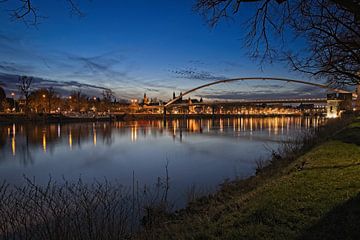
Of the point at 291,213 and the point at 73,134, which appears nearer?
the point at 291,213

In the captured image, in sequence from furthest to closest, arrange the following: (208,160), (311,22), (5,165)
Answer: (208,160)
(5,165)
(311,22)

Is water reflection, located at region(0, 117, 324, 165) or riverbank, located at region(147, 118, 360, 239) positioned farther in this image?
water reflection, located at region(0, 117, 324, 165)

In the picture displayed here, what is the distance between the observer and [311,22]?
26.6 feet

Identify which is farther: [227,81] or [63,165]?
[227,81]

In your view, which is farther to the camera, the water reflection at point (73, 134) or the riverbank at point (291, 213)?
the water reflection at point (73, 134)

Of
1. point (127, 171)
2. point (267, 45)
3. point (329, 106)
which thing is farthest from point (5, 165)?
point (329, 106)

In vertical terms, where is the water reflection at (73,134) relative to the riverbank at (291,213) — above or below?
below

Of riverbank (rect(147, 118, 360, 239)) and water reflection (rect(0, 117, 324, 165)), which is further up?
riverbank (rect(147, 118, 360, 239))

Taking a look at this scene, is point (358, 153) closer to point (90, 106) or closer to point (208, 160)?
point (208, 160)

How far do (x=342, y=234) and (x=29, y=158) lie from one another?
20256 millimetres

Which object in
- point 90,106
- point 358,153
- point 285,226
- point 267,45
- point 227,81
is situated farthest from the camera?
point 90,106

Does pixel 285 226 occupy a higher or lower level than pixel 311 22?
lower

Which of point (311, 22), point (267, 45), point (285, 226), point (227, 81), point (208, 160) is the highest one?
point (227, 81)

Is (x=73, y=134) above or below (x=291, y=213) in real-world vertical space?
below
